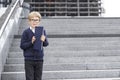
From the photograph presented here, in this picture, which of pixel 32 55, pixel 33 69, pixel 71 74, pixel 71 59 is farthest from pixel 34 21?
pixel 71 59

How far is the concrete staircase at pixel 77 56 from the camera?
9539 millimetres

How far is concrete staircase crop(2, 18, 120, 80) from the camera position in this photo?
9.54 m

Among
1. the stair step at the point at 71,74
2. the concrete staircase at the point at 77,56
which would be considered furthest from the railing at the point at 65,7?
the stair step at the point at 71,74

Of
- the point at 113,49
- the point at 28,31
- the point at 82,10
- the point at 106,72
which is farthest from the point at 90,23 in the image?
the point at 82,10

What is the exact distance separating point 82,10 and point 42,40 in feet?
194

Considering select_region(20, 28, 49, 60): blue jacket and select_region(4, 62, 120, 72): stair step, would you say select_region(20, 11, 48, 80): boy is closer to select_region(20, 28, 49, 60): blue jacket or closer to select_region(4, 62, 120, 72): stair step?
select_region(20, 28, 49, 60): blue jacket

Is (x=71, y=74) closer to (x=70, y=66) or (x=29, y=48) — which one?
(x=70, y=66)

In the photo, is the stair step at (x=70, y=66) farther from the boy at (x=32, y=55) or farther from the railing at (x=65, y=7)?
the railing at (x=65, y=7)

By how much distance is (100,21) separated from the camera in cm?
1631

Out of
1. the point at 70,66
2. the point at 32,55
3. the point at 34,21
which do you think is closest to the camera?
the point at 34,21

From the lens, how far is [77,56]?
11.1m

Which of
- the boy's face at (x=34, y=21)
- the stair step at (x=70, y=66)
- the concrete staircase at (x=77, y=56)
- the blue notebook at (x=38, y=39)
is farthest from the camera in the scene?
the stair step at (x=70, y=66)

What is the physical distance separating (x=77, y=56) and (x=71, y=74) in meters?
1.56

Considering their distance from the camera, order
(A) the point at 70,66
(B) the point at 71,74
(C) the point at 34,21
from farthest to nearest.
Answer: (A) the point at 70,66, (B) the point at 71,74, (C) the point at 34,21
